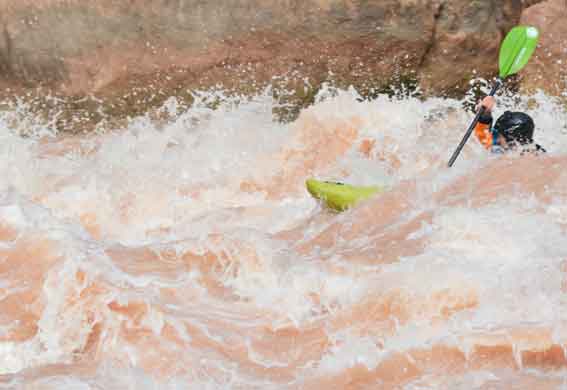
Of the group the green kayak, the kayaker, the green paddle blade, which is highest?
the green paddle blade

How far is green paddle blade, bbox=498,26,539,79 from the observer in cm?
448

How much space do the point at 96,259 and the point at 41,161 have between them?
95.9 inches

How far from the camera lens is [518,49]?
452cm

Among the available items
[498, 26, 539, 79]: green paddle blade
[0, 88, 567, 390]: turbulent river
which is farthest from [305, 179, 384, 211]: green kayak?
[498, 26, 539, 79]: green paddle blade

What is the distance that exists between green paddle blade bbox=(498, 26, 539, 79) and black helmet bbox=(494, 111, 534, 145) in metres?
0.56

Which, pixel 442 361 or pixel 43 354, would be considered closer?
pixel 442 361

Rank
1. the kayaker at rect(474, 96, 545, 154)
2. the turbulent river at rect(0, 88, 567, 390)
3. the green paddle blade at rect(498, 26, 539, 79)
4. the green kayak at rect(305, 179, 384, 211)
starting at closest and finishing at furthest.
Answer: the turbulent river at rect(0, 88, 567, 390) < the green kayak at rect(305, 179, 384, 211) < the kayaker at rect(474, 96, 545, 154) < the green paddle blade at rect(498, 26, 539, 79)

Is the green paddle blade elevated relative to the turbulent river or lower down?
elevated

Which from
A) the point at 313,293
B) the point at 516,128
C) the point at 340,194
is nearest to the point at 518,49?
the point at 516,128

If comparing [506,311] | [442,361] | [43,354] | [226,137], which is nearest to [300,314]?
[442,361]

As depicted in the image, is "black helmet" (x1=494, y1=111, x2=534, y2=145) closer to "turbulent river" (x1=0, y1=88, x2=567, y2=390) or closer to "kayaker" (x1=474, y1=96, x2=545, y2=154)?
"kayaker" (x1=474, y1=96, x2=545, y2=154)

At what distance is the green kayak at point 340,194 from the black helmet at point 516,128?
86 cm

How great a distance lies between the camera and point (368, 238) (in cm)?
319

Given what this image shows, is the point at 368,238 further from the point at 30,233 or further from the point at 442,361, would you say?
the point at 30,233
